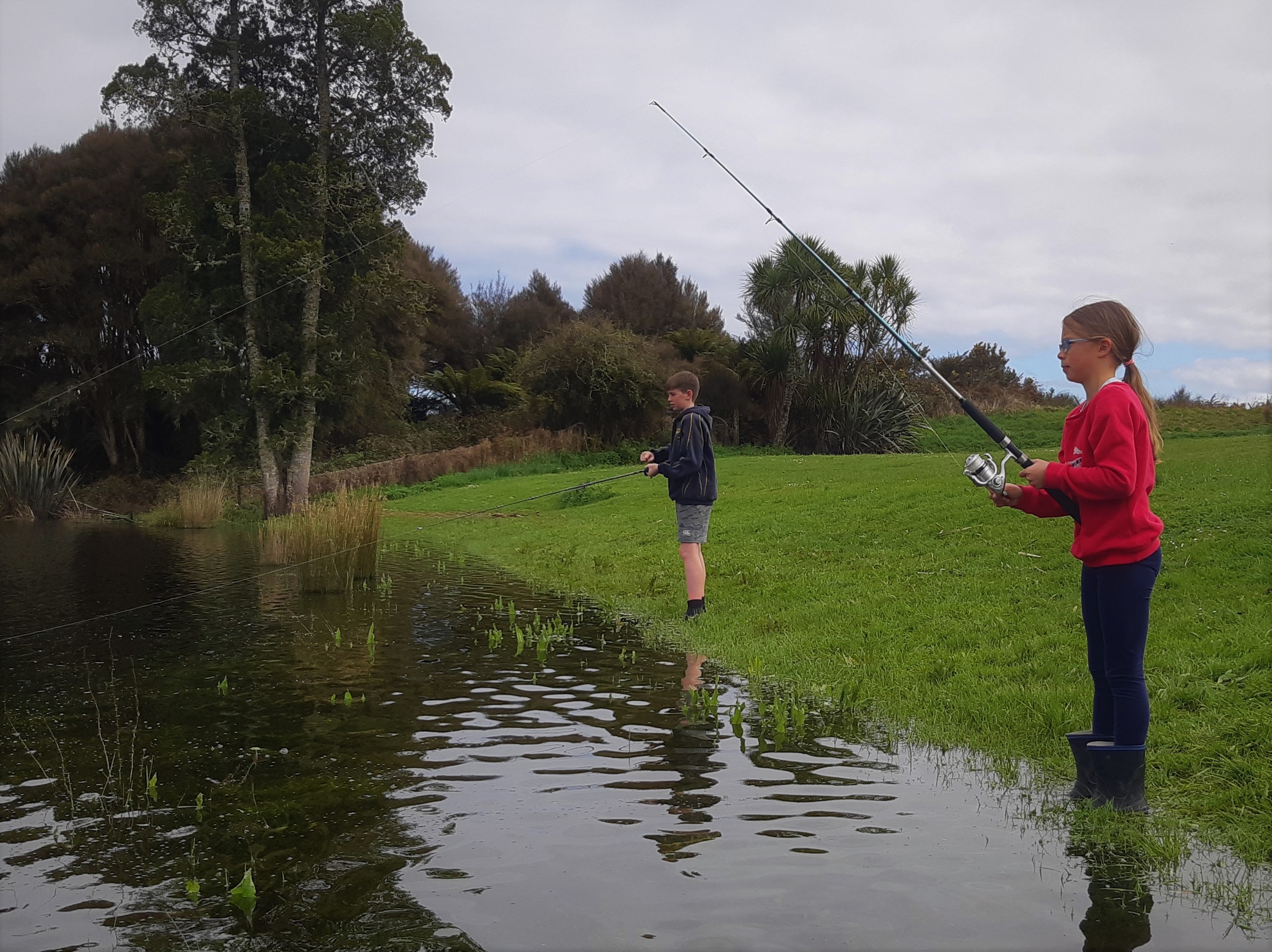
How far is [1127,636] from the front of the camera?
14.2 ft

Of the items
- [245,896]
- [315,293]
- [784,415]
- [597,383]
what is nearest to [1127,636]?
[245,896]

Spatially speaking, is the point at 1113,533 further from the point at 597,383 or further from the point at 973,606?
the point at 597,383

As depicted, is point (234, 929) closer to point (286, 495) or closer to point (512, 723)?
point (512, 723)

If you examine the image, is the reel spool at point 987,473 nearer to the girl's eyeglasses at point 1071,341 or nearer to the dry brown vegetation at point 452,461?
the girl's eyeglasses at point 1071,341

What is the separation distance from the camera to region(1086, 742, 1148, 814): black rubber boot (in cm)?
438

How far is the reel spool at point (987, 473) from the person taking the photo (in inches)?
184

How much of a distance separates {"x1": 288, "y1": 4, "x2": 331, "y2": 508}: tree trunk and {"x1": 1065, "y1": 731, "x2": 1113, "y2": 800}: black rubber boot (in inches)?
942

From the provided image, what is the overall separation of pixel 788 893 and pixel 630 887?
0.57m

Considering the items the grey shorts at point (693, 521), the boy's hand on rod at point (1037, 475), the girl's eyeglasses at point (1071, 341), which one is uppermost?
the girl's eyeglasses at point (1071, 341)

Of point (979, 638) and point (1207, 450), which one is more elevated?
point (1207, 450)

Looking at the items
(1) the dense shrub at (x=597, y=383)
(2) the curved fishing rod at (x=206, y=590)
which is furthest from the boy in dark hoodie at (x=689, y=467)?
(1) the dense shrub at (x=597, y=383)

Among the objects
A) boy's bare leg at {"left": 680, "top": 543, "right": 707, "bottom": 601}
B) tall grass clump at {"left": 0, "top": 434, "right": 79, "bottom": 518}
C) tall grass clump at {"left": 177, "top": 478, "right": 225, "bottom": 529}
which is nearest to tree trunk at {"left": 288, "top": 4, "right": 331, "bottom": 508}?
tall grass clump at {"left": 177, "top": 478, "right": 225, "bottom": 529}

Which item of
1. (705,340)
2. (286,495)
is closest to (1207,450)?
(286,495)

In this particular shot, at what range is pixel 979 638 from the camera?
7.55m
